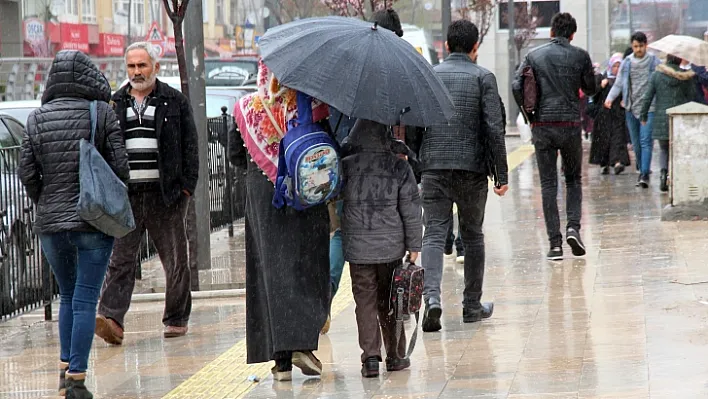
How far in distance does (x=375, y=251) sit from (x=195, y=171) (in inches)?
79.9

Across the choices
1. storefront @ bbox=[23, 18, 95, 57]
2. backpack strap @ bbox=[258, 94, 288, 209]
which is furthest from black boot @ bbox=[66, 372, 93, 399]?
storefront @ bbox=[23, 18, 95, 57]

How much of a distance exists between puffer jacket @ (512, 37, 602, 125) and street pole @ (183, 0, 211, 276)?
259cm

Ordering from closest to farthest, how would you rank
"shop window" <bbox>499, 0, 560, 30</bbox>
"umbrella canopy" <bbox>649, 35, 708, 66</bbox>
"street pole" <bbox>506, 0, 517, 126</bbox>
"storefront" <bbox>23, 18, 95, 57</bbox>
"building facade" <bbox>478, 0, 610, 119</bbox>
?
1. "umbrella canopy" <bbox>649, 35, 708, 66</bbox>
2. "storefront" <bbox>23, 18, 95, 57</bbox>
3. "street pole" <bbox>506, 0, 517, 126</bbox>
4. "building facade" <bbox>478, 0, 610, 119</bbox>
5. "shop window" <bbox>499, 0, 560, 30</bbox>

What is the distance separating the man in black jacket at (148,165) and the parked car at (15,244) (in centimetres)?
134

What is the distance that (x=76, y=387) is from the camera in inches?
268

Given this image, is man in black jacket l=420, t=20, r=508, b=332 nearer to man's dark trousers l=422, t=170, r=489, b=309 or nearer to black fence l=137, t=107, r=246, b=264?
man's dark trousers l=422, t=170, r=489, b=309

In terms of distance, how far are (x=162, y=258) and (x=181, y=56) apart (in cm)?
212

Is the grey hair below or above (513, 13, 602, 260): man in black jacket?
above

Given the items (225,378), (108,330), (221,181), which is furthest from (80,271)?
(221,181)

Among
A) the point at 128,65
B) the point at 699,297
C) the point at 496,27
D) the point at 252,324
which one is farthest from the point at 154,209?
the point at 496,27

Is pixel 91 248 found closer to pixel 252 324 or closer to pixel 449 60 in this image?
pixel 252 324

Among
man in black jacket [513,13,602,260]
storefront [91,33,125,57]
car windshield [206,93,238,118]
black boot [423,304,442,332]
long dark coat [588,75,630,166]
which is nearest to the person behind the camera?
black boot [423,304,442,332]

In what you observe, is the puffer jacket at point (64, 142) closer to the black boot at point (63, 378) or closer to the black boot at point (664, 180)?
the black boot at point (63, 378)

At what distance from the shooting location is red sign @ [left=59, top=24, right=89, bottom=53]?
3181cm
